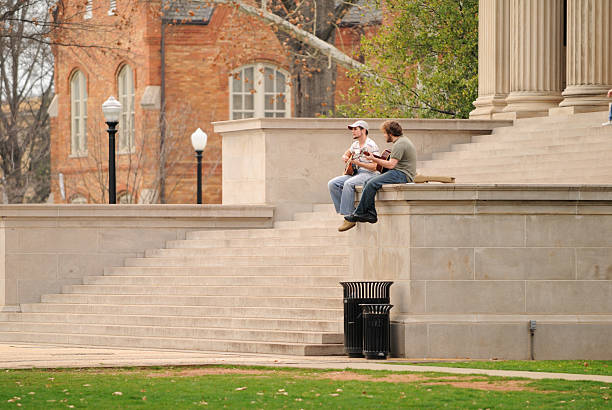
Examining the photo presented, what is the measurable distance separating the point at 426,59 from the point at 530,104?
5.19m

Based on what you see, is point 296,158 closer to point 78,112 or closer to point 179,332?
point 179,332

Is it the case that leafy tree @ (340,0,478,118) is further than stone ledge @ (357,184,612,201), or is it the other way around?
leafy tree @ (340,0,478,118)

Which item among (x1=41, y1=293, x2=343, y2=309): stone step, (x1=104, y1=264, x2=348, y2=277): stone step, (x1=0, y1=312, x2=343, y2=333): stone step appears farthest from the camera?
(x1=104, y1=264, x2=348, y2=277): stone step

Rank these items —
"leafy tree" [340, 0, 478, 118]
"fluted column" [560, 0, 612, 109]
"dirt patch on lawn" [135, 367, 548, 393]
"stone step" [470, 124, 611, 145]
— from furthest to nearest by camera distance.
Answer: "leafy tree" [340, 0, 478, 118]
"fluted column" [560, 0, 612, 109]
"stone step" [470, 124, 611, 145]
"dirt patch on lawn" [135, 367, 548, 393]

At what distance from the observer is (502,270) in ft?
52.6

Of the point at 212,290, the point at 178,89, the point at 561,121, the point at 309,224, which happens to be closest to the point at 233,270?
the point at 212,290

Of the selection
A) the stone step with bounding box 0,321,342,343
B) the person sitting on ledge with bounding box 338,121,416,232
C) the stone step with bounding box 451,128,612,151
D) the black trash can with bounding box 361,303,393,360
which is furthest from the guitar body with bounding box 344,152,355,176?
the stone step with bounding box 451,128,612,151

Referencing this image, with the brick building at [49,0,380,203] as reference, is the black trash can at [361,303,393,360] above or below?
below

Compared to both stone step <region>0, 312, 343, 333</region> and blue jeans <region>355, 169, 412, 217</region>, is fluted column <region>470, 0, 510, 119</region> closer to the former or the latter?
stone step <region>0, 312, 343, 333</region>

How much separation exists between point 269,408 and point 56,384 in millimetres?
2607

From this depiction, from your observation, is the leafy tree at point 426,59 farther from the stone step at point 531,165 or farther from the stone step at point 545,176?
the stone step at point 545,176

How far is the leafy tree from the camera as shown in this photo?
30.1 m

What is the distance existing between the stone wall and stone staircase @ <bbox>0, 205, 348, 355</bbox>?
50.4 inches

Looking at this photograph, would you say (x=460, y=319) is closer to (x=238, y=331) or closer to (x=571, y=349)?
(x=571, y=349)
